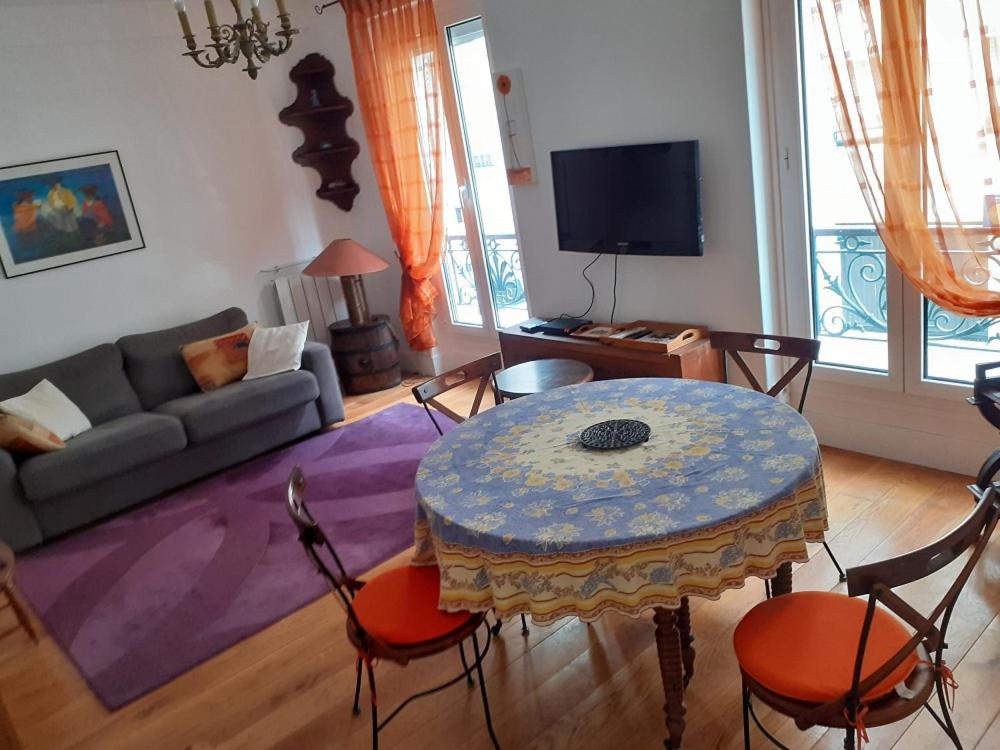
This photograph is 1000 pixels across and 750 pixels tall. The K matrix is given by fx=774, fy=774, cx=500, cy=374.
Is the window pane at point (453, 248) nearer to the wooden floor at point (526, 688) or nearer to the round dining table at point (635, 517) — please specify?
the wooden floor at point (526, 688)

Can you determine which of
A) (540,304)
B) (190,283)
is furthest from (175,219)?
(540,304)

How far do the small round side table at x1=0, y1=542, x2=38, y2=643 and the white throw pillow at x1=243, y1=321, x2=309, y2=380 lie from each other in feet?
6.01

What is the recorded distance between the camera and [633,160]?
382 centimetres

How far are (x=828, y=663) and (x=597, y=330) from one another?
8.63 feet

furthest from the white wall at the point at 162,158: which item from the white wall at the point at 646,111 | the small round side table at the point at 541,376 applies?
the small round side table at the point at 541,376

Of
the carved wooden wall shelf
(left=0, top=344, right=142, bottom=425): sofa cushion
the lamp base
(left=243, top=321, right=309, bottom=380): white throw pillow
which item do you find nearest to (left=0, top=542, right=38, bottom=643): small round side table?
(left=0, top=344, right=142, bottom=425): sofa cushion

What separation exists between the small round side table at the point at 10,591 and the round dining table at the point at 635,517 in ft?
5.86

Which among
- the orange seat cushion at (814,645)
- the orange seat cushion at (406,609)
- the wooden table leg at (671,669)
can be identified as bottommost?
the wooden table leg at (671,669)

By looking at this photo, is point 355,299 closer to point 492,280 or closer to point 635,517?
point 492,280

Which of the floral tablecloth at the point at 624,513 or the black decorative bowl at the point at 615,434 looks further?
the black decorative bowl at the point at 615,434

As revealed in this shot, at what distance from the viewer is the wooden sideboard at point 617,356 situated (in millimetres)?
3680

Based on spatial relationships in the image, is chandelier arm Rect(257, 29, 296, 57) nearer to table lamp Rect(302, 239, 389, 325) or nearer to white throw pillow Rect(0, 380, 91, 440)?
table lamp Rect(302, 239, 389, 325)

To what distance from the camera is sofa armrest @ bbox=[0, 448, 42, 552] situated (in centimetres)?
379

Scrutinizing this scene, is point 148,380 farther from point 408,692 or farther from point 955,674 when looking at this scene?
point 955,674
